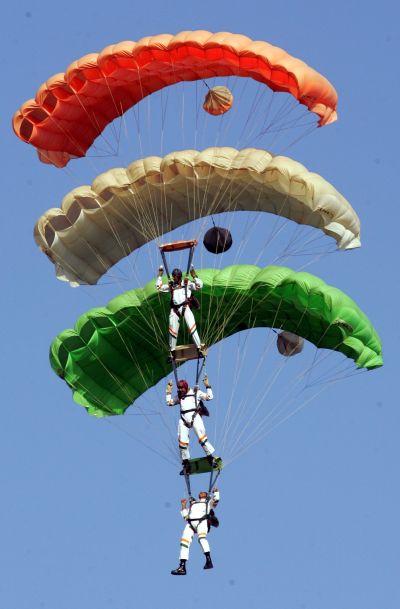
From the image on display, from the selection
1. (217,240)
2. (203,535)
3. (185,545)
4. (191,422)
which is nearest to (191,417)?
(191,422)

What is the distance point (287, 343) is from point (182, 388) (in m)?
2.87

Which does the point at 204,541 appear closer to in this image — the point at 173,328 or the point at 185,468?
the point at 185,468

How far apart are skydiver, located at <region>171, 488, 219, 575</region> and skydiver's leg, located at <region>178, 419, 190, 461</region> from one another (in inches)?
26.5

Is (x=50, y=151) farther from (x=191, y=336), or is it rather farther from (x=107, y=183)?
(x=191, y=336)

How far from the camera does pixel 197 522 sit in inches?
1371

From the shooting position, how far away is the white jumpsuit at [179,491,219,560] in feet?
114

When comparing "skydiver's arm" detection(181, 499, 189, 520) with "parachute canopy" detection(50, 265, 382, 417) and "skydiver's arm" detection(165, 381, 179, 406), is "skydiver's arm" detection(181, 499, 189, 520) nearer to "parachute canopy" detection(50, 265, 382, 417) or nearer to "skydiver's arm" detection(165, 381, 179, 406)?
"skydiver's arm" detection(165, 381, 179, 406)

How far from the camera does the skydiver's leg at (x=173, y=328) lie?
3581 cm

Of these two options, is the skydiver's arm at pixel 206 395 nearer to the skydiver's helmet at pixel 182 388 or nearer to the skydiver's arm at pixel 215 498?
the skydiver's helmet at pixel 182 388

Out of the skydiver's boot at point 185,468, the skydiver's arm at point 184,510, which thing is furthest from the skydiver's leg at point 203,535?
the skydiver's boot at point 185,468

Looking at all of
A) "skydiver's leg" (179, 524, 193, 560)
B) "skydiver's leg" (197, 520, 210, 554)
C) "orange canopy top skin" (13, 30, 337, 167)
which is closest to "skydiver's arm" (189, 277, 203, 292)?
"orange canopy top skin" (13, 30, 337, 167)

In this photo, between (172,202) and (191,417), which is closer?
(191,417)

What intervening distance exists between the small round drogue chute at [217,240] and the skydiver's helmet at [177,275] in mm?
1162

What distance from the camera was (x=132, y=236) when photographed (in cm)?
3738
